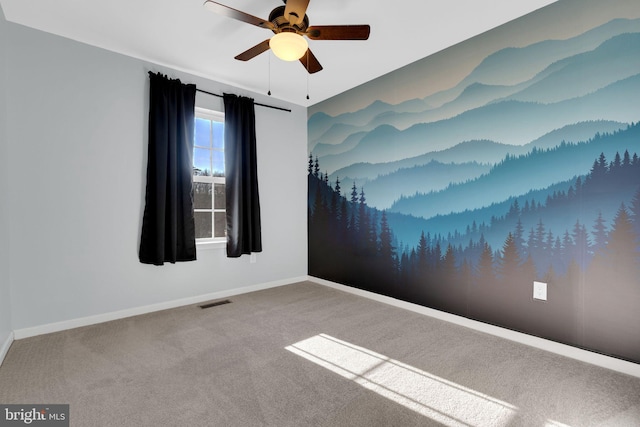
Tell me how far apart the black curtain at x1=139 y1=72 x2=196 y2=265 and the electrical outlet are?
3298 mm

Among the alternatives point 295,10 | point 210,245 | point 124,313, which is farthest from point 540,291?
point 124,313

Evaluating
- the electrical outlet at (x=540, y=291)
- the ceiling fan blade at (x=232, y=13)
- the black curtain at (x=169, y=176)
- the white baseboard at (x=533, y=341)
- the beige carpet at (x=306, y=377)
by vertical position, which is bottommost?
the beige carpet at (x=306, y=377)

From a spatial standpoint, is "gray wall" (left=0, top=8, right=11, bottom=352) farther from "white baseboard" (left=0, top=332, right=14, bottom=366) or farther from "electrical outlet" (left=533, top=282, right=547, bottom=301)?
"electrical outlet" (left=533, top=282, right=547, bottom=301)

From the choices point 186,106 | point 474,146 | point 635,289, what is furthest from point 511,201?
point 186,106

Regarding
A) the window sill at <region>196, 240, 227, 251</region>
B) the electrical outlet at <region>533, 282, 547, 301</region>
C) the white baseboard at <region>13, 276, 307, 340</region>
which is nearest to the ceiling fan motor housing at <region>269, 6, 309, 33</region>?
the window sill at <region>196, 240, 227, 251</region>

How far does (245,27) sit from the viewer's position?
253 centimetres

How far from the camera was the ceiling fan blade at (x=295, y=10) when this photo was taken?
1.77 meters

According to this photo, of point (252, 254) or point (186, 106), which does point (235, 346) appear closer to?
point (252, 254)

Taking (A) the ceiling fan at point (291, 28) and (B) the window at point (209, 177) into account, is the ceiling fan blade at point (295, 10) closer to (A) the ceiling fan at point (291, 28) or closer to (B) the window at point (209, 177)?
(A) the ceiling fan at point (291, 28)

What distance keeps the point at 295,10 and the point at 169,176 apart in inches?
84.6

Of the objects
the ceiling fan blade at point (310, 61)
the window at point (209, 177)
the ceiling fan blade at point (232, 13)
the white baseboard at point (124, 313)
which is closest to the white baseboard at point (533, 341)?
the white baseboard at point (124, 313)

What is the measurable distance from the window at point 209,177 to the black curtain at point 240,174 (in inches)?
6.4

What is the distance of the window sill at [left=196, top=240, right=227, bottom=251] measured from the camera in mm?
3495

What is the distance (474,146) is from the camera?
2766mm
